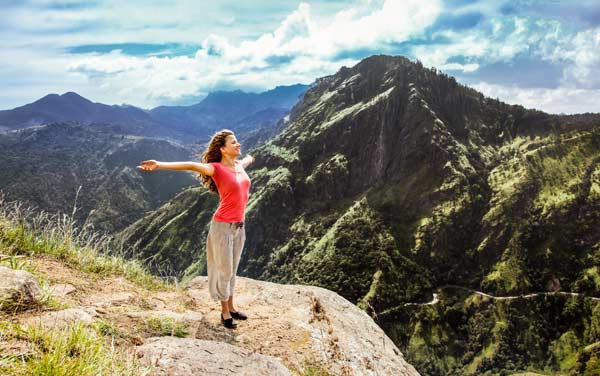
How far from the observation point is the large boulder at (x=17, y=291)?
5.49 metres

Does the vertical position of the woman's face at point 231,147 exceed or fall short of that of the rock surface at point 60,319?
it exceeds it

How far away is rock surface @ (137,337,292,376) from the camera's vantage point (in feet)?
16.6

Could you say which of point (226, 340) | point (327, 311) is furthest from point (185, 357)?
point (327, 311)

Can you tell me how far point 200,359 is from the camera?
5422 millimetres

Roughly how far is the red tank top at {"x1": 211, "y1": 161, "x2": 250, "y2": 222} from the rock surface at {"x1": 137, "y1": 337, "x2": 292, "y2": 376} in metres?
3.53

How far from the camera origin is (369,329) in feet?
38.1

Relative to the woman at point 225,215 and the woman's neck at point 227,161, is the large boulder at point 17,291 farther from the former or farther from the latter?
the woman's neck at point 227,161

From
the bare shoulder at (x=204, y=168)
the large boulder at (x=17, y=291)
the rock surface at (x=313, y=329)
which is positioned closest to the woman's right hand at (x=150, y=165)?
the bare shoulder at (x=204, y=168)

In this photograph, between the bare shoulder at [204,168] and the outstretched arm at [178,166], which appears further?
the bare shoulder at [204,168]

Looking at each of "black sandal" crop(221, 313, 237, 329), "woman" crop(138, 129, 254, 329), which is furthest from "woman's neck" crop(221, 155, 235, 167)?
"black sandal" crop(221, 313, 237, 329)

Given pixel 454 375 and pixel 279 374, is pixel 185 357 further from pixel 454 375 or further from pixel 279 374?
pixel 454 375

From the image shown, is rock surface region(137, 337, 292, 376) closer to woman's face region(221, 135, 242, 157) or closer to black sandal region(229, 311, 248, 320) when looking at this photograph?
black sandal region(229, 311, 248, 320)

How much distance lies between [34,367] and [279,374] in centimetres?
348

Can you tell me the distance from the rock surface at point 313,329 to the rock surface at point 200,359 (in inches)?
48.8
